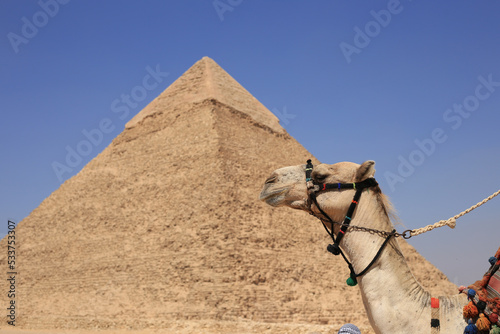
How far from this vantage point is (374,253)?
126 inches

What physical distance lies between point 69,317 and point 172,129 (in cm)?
2253

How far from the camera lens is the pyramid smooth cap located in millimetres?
55188

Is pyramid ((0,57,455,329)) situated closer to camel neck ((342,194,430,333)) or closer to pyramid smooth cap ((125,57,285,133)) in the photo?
pyramid smooth cap ((125,57,285,133))

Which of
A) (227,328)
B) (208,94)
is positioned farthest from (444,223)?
(208,94)

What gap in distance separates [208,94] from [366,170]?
169 ft

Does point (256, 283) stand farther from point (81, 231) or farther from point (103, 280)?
point (81, 231)

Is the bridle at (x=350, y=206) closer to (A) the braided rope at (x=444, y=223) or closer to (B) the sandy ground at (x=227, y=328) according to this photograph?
(A) the braided rope at (x=444, y=223)

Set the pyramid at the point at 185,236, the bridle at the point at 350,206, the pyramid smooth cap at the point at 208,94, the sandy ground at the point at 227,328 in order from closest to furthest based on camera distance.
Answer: the bridle at the point at 350,206 < the sandy ground at the point at 227,328 < the pyramid at the point at 185,236 < the pyramid smooth cap at the point at 208,94

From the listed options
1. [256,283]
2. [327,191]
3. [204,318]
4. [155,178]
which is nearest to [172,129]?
[155,178]

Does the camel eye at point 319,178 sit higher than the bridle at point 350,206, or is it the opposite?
the camel eye at point 319,178

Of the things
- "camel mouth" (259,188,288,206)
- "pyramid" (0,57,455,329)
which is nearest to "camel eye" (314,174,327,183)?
"camel mouth" (259,188,288,206)

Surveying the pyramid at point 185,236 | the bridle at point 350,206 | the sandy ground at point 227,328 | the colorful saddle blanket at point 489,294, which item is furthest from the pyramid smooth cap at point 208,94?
the colorful saddle blanket at point 489,294

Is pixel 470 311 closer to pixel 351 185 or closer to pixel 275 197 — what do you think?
pixel 351 185

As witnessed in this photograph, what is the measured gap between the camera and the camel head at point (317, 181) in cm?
338
